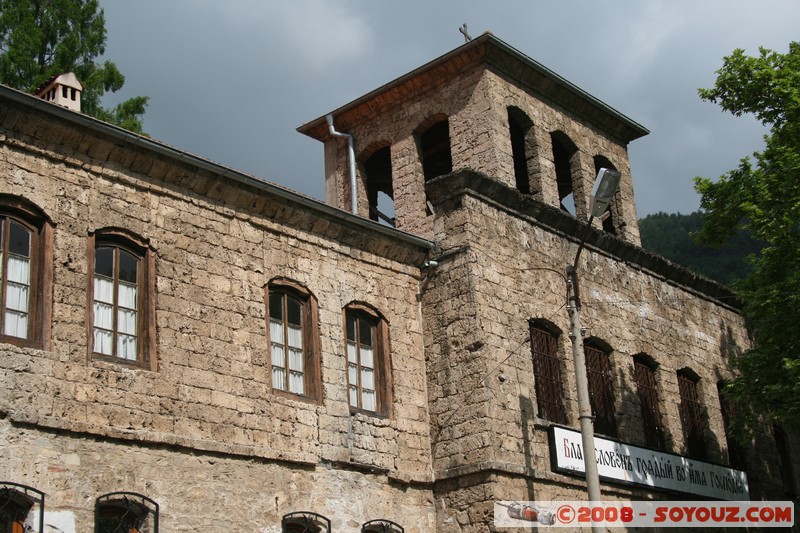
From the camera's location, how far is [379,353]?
1523cm

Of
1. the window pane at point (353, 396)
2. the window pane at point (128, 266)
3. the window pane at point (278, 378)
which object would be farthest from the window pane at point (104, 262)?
the window pane at point (353, 396)

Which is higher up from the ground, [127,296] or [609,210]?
[609,210]

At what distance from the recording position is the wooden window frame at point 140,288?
12070mm

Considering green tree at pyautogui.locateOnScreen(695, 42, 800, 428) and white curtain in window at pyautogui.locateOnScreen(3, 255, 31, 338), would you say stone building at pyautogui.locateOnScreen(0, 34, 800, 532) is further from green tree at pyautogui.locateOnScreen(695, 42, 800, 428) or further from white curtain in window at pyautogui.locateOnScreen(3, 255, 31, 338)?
green tree at pyautogui.locateOnScreen(695, 42, 800, 428)

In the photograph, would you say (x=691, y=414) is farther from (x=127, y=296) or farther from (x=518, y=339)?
(x=127, y=296)

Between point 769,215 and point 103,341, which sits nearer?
point 103,341

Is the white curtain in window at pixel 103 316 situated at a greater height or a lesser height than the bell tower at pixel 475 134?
lesser

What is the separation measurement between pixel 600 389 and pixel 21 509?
9467 millimetres

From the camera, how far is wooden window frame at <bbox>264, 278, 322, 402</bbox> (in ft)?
45.7

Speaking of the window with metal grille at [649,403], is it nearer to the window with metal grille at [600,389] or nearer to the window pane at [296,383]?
the window with metal grille at [600,389]

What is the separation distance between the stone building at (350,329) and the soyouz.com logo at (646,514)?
0.73ft

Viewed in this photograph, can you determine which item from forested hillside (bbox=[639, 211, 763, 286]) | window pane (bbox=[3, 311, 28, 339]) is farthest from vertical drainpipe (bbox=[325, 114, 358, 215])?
forested hillside (bbox=[639, 211, 763, 286])

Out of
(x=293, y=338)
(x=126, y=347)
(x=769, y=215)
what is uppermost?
(x=769, y=215)

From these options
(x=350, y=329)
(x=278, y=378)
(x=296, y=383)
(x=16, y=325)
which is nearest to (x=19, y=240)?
(x=16, y=325)
